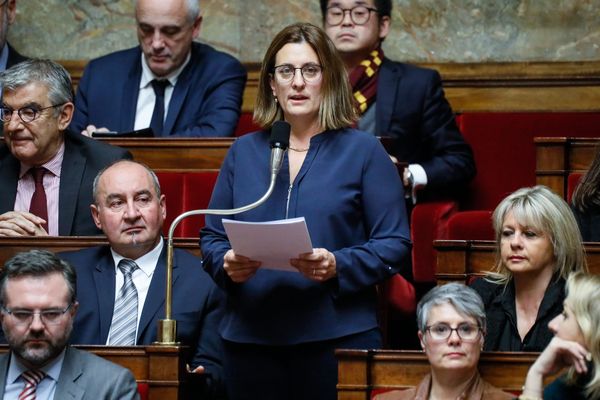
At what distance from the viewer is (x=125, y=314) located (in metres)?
3.79

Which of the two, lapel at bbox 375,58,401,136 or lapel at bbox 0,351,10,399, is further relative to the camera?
lapel at bbox 375,58,401,136

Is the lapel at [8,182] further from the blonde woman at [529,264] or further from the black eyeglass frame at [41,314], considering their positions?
the blonde woman at [529,264]

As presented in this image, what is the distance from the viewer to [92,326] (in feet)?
12.3

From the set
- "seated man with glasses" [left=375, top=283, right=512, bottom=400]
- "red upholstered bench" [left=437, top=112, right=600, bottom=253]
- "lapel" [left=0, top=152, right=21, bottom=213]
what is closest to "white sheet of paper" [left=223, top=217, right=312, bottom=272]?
"seated man with glasses" [left=375, top=283, right=512, bottom=400]

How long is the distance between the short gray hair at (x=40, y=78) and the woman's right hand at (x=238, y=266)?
1.12 metres

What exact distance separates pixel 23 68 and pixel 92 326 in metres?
0.94

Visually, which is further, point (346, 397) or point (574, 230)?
point (574, 230)

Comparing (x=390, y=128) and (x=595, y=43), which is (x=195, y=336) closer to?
(x=390, y=128)

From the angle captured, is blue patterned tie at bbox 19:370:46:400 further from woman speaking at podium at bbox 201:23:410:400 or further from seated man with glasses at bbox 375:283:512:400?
seated man with glasses at bbox 375:283:512:400

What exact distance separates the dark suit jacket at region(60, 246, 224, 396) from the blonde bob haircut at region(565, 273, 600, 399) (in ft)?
3.20

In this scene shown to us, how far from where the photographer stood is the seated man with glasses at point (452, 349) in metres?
3.22

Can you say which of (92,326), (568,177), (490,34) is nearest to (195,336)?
(92,326)

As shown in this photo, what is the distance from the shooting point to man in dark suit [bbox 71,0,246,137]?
502 cm

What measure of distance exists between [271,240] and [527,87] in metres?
2.56
